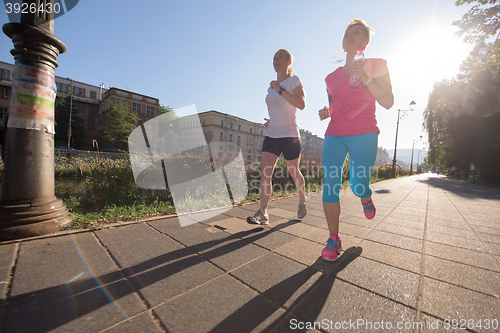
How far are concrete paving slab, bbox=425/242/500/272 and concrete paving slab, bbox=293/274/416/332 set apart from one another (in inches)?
45.6

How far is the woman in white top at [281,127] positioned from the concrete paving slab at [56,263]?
1.64 metres

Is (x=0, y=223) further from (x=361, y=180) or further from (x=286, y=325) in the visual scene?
(x=361, y=180)

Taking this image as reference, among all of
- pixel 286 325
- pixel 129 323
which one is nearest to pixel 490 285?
pixel 286 325

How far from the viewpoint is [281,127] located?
2859mm

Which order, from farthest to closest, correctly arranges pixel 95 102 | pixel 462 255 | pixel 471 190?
1. pixel 95 102
2. pixel 471 190
3. pixel 462 255

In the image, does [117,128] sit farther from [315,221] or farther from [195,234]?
[315,221]

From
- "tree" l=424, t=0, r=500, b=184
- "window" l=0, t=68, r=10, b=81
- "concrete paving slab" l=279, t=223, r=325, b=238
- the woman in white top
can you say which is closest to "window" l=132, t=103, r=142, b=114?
"window" l=0, t=68, r=10, b=81

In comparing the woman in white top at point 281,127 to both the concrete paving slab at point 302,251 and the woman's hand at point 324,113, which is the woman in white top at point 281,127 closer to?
the woman's hand at point 324,113

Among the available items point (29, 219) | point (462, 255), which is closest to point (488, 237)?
point (462, 255)

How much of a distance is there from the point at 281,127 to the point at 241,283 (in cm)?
192

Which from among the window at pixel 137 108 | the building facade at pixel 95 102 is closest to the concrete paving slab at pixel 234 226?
the building facade at pixel 95 102

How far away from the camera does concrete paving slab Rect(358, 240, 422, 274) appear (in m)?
1.79

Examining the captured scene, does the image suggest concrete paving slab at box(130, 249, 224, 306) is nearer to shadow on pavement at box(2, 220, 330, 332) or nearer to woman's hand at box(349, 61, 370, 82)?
shadow on pavement at box(2, 220, 330, 332)

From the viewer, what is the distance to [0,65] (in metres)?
43.3
